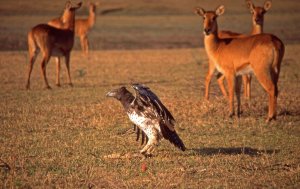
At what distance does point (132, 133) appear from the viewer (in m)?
10.2

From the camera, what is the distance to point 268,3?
54.8 feet

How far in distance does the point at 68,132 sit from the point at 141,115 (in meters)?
2.78

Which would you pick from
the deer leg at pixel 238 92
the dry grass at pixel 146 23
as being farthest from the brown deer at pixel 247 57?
the dry grass at pixel 146 23

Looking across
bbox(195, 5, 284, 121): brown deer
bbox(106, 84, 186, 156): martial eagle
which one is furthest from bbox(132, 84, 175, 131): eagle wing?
bbox(195, 5, 284, 121): brown deer

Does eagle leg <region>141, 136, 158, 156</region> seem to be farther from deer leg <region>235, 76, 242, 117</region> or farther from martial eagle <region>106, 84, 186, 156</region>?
deer leg <region>235, 76, 242, 117</region>

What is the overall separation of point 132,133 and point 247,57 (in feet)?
12.9

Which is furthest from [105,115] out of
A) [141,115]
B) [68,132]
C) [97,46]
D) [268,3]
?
[97,46]

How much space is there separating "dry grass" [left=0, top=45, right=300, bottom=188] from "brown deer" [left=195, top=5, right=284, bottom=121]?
23.6 inches

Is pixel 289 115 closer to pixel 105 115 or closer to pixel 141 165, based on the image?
pixel 105 115

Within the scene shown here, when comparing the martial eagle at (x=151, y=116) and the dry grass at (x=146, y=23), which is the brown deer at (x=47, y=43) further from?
the dry grass at (x=146, y=23)

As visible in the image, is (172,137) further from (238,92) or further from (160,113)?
(238,92)

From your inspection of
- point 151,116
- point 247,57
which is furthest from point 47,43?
point 151,116

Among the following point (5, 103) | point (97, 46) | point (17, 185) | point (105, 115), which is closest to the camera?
point (17, 185)

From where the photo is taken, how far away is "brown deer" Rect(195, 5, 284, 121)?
1296 centimetres
